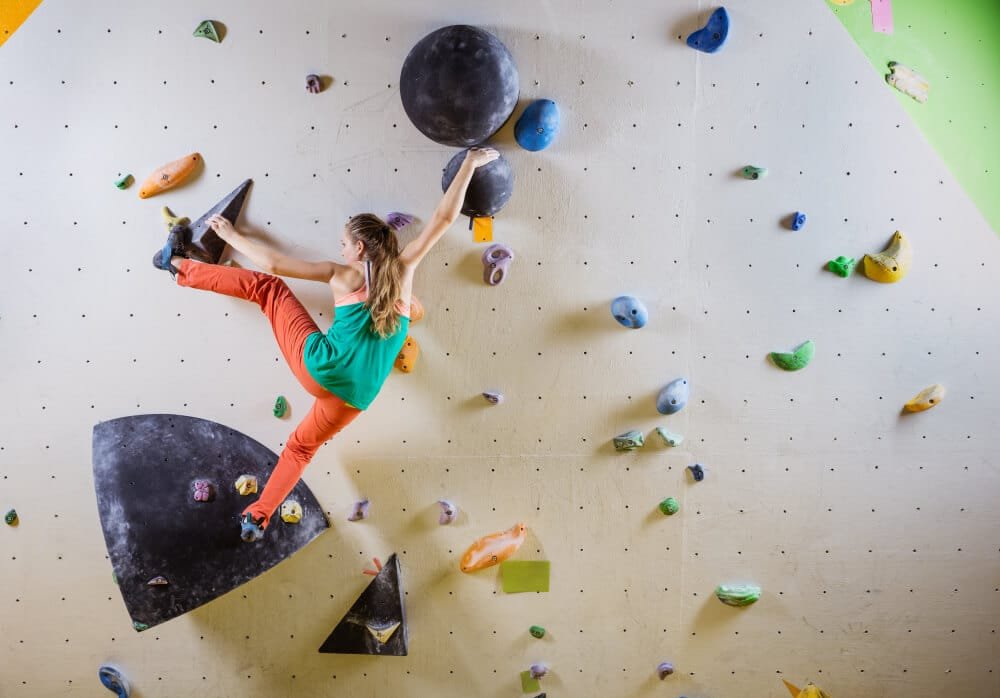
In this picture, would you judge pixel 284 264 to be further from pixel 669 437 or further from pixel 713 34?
pixel 713 34

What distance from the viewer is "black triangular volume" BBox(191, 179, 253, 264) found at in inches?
74.2

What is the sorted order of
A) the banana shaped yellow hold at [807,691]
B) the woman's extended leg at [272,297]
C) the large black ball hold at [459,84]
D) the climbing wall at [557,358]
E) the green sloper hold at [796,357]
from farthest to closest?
the banana shaped yellow hold at [807,691] → the green sloper hold at [796,357] → the climbing wall at [557,358] → the woman's extended leg at [272,297] → the large black ball hold at [459,84]

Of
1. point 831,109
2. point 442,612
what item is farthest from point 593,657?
point 831,109

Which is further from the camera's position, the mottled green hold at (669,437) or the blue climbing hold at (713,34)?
the mottled green hold at (669,437)

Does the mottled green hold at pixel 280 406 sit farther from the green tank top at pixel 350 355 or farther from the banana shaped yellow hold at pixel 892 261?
the banana shaped yellow hold at pixel 892 261

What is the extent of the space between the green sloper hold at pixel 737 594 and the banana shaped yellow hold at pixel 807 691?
337 millimetres

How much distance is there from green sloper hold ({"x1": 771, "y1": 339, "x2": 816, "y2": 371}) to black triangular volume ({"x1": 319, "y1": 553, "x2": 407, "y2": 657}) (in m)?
1.39

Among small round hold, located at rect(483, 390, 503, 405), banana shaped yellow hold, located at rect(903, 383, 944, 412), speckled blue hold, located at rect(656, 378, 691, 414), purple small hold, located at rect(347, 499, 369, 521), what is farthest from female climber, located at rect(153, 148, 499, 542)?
banana shaped yellow hold, located at rect(903, 383, 944, 412)

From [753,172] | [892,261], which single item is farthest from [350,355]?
[892,261]

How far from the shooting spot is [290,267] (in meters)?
1.78

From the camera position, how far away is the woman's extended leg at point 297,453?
182cm

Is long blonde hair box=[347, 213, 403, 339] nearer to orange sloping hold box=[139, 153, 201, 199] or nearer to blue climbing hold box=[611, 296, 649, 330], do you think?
orange sloping hold box=[139, 153, 201, 199]

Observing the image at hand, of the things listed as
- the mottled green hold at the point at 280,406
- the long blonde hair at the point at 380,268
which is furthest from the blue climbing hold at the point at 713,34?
the mottled green hold at the point at 280,406

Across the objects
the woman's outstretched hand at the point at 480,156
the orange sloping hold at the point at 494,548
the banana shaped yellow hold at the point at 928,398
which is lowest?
the orange sloping hold at the point at 494,548
